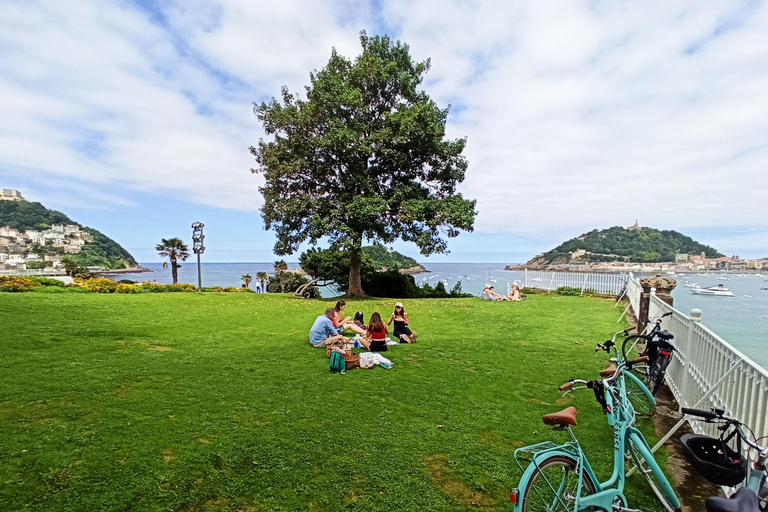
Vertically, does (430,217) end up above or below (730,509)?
above

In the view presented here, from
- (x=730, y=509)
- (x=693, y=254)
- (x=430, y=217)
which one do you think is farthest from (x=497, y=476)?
(x=693, y=254)

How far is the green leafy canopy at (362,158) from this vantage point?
17516 millimetres

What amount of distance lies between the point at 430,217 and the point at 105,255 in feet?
394

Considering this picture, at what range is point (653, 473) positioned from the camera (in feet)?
9.61

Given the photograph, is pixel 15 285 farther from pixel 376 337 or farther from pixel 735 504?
pixel 735 504

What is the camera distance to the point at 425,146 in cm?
1880

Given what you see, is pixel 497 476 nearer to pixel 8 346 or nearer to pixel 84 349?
pixel 84 349

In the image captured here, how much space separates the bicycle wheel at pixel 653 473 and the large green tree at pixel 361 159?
1426 centimetres

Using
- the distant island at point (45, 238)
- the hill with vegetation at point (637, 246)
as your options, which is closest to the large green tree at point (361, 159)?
the hill with vegetation at point (637, 246)

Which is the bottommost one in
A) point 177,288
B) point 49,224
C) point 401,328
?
point 401,328


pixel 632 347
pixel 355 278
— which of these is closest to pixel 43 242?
pixel 355 278

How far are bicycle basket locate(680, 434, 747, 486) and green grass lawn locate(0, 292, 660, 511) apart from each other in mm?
1076

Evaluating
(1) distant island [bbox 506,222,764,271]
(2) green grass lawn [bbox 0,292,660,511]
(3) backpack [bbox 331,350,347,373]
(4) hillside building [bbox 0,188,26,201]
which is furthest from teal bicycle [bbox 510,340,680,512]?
(4) hillside building [bbox 0,188,26,201]

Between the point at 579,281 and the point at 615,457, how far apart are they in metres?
19.7
